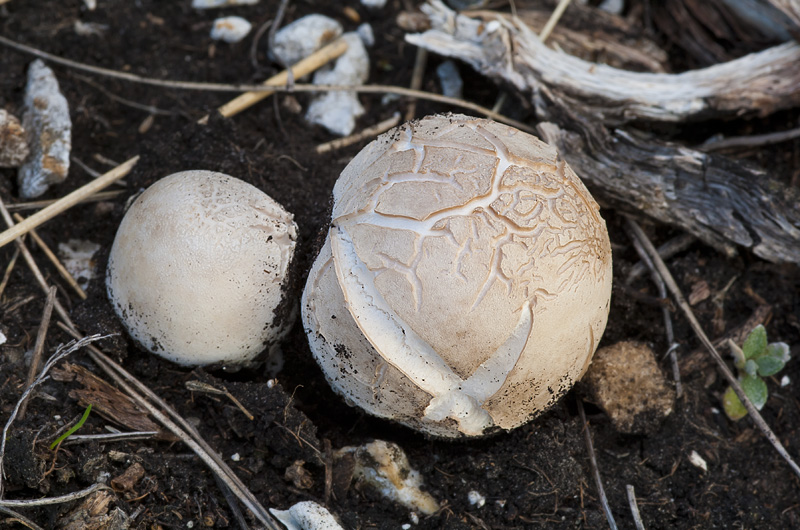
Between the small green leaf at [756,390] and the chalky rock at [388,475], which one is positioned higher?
the small green leaf at [756,390]

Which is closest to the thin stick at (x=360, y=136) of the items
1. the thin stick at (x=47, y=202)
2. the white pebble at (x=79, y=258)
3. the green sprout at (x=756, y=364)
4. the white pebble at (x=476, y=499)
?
the thin stick at (x=47, y=202)

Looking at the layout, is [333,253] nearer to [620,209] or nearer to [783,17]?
[620,209]

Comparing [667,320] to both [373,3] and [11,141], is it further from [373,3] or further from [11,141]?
[11,141]

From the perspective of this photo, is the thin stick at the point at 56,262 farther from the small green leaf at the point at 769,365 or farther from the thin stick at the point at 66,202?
the small green leaf at the point at 769,365

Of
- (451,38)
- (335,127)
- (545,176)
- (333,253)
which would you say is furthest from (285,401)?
(451,38)

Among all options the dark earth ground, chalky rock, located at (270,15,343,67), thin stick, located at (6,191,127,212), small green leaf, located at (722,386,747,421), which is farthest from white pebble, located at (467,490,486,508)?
chalky rock, located at (270,15,343,67)

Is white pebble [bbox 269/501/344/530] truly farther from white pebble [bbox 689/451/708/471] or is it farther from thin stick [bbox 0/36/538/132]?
thin stick [bbox 0/36/538/132]
